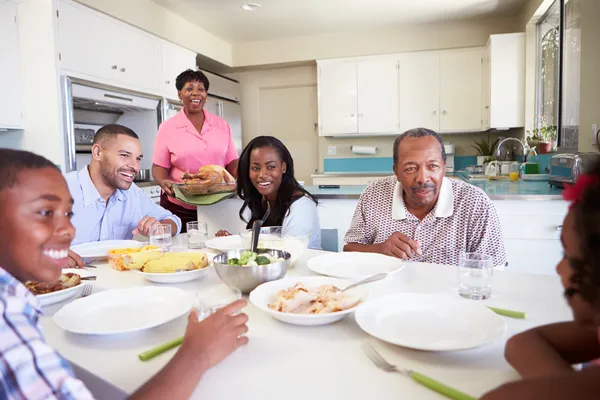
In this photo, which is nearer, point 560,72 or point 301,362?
point 301,362

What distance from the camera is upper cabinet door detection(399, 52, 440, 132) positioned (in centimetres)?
521

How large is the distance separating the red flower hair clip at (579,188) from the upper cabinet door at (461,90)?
16.5ft

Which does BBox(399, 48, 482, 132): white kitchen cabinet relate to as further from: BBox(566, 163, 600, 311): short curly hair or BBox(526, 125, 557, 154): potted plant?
BBox(566, 163, 600, 311): short curly hair

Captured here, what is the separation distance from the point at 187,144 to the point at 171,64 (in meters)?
1.80

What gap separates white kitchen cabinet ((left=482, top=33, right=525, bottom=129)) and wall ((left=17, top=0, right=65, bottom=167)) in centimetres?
415

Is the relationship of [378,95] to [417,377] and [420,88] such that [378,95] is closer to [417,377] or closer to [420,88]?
[420,88]

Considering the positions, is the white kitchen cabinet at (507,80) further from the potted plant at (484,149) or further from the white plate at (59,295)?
the white plate at (59,295)

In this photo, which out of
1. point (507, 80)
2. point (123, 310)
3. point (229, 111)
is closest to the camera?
point (123, 310)

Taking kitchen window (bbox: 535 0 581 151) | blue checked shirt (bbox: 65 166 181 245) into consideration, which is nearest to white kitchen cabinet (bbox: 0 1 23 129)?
blue checked shirt (bbox: 65 166 181 245)

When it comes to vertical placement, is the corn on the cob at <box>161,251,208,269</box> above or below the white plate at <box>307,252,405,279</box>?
above

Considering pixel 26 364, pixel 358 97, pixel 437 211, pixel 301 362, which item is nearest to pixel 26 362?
pixel 26 364

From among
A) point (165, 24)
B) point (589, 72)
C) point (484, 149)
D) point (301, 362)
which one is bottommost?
point (301, 362)

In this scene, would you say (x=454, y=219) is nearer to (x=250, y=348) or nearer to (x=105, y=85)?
(x=250, y=348)

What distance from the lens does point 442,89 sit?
17.0 ft
